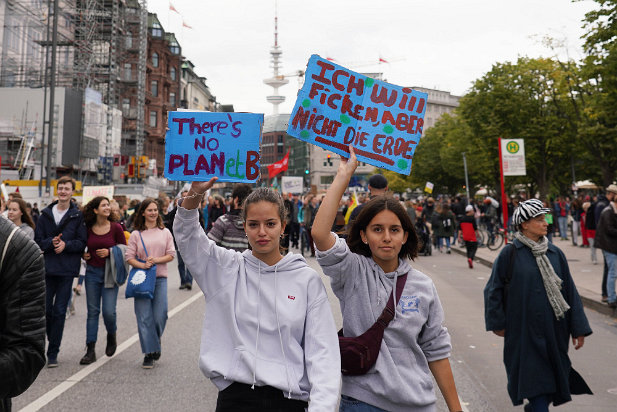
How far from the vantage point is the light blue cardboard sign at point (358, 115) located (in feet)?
11.5

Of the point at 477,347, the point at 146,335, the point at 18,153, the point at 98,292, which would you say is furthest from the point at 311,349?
the point at 18,153

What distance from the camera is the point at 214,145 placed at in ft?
11.0

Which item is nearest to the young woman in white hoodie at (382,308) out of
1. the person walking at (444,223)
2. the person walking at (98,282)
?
the person walking at (98,282)

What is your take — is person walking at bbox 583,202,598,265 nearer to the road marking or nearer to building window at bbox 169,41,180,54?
the road marking

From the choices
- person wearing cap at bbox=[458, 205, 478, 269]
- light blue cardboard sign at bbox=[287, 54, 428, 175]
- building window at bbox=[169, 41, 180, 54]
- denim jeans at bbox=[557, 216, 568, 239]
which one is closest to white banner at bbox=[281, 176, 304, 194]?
denim jeans at bbox=[557, 216, 568, 239]

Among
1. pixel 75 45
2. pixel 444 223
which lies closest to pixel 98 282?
pixel 444 223

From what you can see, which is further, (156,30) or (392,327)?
(156,30)

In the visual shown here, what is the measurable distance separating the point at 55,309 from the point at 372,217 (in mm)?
4857

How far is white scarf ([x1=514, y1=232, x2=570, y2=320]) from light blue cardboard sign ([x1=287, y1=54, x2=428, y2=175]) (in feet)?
4.75

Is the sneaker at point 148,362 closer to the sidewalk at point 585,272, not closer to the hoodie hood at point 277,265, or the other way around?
the hoodie hood at point 277,265

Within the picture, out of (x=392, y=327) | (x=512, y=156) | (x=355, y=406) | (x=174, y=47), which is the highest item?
(x=174, y=47)

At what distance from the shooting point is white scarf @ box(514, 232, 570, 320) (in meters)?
4.39

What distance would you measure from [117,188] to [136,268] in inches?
1394

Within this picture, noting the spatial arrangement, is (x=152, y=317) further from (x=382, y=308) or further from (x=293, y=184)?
(x=293, y=184)
